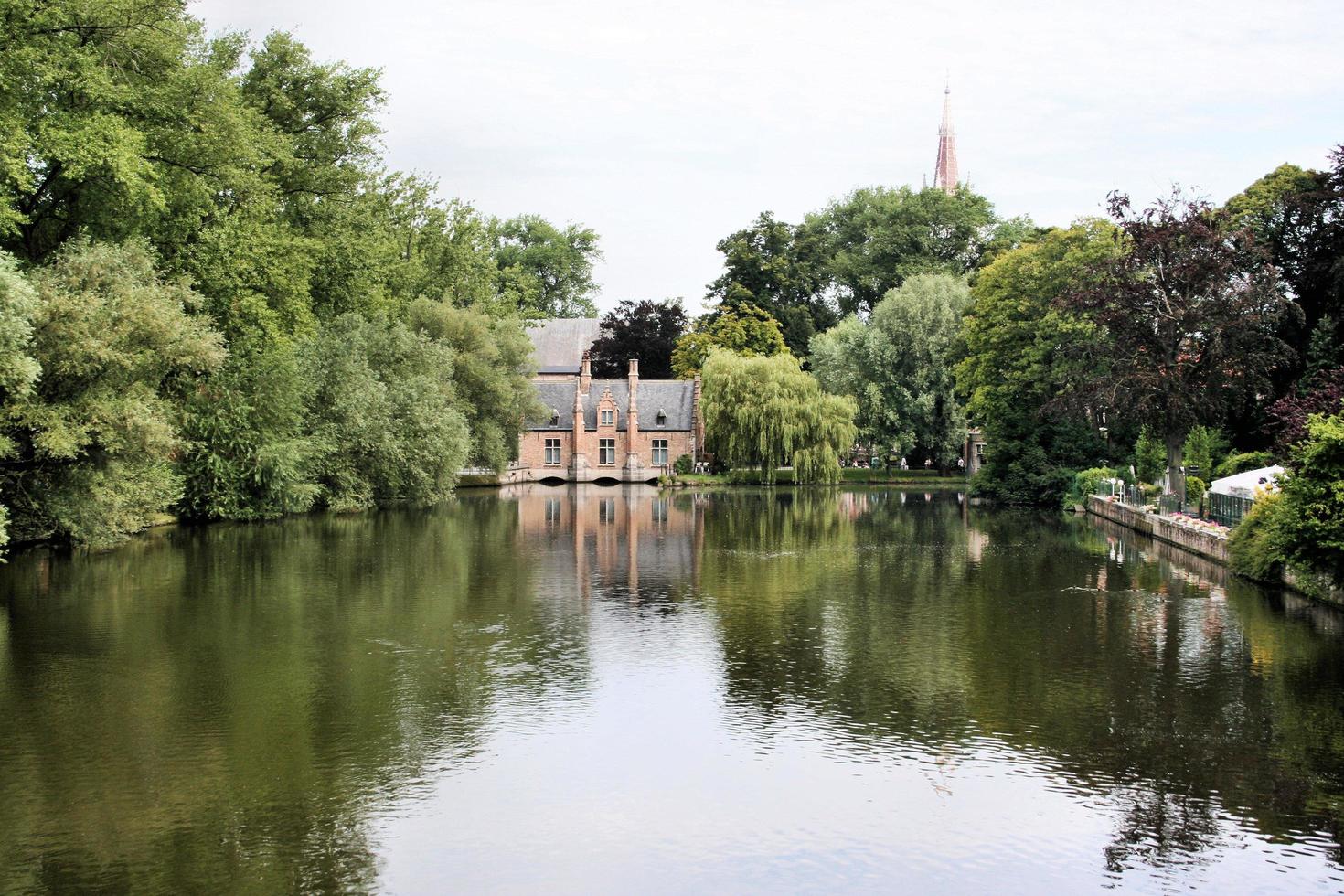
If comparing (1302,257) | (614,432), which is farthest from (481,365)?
(1302,257)

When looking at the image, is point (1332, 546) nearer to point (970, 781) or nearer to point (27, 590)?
point (970, 781)

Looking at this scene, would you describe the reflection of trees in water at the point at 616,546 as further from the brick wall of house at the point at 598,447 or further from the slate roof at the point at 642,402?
the slate roof at the point at 642,402

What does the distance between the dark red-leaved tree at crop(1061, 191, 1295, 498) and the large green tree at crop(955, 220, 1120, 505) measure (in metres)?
4.10

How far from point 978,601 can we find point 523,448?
51193 millimetres

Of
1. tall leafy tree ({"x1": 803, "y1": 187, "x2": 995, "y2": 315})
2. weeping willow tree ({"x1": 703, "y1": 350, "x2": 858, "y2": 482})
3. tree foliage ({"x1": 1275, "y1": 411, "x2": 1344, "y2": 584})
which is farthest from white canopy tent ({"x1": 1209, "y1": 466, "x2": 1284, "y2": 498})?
tall leafy tree ({"x1": 803, "y1": 187, "x2": 995, "y2": 315})

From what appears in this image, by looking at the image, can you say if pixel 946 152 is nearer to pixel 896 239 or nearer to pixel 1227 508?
pixel 896 239

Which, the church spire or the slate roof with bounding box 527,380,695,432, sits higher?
the church spire

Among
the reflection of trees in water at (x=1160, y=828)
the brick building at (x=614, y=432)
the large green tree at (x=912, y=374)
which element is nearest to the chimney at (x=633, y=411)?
the brick building at (x=614, y=432)

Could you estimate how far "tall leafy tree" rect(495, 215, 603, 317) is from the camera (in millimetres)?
88688

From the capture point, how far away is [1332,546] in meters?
18.5

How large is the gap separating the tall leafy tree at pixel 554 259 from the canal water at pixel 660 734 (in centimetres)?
6654

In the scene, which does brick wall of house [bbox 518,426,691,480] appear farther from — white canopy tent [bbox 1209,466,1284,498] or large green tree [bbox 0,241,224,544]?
large green tree [bbox 0,241,224,544]

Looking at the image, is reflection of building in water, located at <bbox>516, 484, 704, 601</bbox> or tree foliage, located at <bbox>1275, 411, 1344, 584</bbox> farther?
reflection of building in water, located at <bbox>516, 484, 704, 601</bbox>

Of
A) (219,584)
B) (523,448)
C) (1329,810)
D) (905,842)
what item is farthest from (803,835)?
(523,448)
